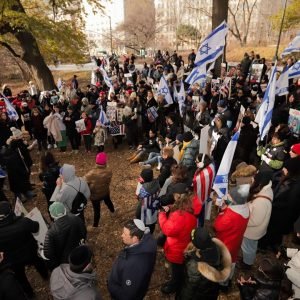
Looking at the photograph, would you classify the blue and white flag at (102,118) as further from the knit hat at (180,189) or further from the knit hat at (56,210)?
the knit hat at (56,210)

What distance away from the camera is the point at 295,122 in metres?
7.57

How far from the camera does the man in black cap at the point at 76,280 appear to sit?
3062mm

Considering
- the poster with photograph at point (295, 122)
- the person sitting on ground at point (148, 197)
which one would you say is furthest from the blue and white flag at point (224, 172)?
the poster with photograph at point (295, 122)

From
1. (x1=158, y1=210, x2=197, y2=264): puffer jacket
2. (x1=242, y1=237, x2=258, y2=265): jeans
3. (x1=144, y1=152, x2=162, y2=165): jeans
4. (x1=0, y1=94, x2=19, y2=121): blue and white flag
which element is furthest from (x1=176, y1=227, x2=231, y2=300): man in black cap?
(x1=0, y1=94, x2=19, y2=121): blue and white flag

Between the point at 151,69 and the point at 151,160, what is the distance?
1104 cm

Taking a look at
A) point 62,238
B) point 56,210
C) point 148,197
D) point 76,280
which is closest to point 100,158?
point 148,197

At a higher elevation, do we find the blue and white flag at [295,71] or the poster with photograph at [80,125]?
the blue and white flag at [295,71]

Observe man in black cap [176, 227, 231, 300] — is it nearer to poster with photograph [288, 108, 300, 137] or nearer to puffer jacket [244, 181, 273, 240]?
puffer jacket [244, 181, 273, 240]

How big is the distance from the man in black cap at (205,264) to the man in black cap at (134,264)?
46 cm

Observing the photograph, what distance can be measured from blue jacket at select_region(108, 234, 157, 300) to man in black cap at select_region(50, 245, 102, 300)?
38 centimetres

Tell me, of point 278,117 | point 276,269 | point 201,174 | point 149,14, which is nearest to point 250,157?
point 278,117

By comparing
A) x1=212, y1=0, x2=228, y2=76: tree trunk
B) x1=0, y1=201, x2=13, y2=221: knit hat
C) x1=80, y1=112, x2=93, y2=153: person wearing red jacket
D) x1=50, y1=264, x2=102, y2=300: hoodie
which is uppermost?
x1=212, y1=0, x2=228, y2=76: tree trunk

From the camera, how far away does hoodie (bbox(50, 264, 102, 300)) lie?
10.0 feet

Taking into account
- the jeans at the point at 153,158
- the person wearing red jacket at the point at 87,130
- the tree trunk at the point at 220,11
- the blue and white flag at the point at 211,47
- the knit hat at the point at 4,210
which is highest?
the tree trunk at the point at 220,11
